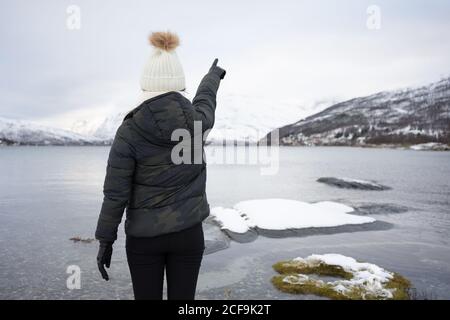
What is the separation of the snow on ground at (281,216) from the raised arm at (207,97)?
12.7m

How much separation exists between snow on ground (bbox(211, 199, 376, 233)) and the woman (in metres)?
12.6

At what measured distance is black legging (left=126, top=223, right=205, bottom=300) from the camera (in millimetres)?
4055

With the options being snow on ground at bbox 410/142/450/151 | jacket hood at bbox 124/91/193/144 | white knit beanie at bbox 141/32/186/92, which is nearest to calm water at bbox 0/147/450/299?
jacket hood at bbox 124/91/193/144

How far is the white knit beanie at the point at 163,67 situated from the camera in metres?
3.89

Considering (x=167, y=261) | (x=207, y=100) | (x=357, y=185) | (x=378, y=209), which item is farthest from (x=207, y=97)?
(x=357, y=185)

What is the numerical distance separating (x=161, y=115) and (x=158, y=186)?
30.7 inches

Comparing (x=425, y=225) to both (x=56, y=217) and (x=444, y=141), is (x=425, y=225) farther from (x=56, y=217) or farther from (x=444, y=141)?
(x=444, y=141)

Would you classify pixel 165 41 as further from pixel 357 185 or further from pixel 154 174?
pixel 357 185

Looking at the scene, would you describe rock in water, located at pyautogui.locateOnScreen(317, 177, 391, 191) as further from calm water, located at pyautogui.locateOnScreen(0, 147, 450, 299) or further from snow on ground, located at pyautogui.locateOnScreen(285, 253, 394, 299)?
snow on ground, located at pyautogui.locateOnScreen(285, 253, 394, 299)

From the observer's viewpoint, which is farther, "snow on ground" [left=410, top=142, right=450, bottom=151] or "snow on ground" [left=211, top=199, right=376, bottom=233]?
"snow on ground" [left=410, top=142, right=450, bottom=151]

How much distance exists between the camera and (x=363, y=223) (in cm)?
1867

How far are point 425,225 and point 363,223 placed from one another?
395 centimetres

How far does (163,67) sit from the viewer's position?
3.90 meters
